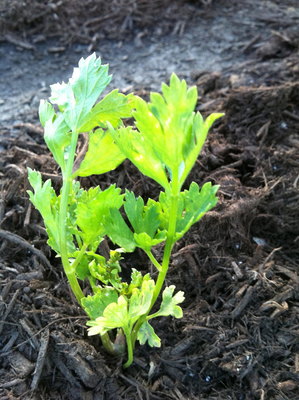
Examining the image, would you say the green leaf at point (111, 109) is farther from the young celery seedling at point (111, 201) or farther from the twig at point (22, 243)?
the twig at point (22, 243)

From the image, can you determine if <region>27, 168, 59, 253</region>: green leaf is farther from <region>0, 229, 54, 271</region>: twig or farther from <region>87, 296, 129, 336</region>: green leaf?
<region>0, 229, 54, 271</region>: twig

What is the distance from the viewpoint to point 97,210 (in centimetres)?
178

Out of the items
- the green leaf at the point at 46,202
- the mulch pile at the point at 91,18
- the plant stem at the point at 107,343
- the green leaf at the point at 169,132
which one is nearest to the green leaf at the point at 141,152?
the green leaf at the point at 169,132

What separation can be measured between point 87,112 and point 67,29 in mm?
2936

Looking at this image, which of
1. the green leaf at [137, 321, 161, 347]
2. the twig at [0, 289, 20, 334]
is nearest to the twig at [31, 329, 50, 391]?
the twig at [0, 289, 20, 334]

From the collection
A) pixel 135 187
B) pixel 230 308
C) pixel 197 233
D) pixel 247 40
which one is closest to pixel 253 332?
pixel 230 308

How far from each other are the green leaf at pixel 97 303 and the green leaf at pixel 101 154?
40cm

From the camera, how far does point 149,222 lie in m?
1.79

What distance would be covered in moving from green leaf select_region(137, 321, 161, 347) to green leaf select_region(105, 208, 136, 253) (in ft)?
0.95

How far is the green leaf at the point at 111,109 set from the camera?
176 cm

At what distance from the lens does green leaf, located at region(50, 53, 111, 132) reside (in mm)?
Answer: 1767

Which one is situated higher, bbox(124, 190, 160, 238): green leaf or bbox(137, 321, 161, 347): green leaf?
bbox(124, 190, 160, 238): green leaf

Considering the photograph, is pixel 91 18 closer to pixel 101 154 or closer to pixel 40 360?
pixel 101 154

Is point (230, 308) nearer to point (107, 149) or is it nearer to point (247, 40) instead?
point (107, 149)
